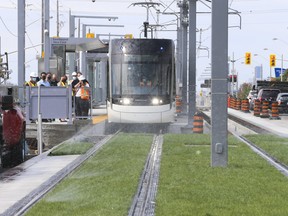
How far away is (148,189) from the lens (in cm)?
1034

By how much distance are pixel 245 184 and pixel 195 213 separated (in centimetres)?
269

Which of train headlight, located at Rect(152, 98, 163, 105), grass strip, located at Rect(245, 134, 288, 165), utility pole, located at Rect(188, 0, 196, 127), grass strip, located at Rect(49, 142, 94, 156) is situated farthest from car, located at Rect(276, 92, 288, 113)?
grass strip, located at Rect(49, 142, 94, 156)

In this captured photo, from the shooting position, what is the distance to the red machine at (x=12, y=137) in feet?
47.8

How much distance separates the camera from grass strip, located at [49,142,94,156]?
17375mm

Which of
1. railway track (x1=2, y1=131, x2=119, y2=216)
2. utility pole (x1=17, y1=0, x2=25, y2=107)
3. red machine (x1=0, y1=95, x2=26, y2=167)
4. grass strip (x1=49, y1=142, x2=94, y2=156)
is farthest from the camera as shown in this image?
utility pole (x1=17, y1=0, x2=25, y2=107)

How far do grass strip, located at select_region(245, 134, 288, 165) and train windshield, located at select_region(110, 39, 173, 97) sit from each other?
17.6 feet

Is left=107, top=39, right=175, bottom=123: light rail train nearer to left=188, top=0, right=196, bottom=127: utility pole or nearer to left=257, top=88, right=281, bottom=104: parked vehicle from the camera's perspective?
left=188, top=0, right=196, bottom=127: utility pole

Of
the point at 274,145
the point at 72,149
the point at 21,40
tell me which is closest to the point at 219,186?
the point at 72,149

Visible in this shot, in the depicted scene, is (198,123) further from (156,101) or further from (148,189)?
(148,189)

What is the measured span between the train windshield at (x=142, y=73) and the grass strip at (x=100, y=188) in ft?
32.6

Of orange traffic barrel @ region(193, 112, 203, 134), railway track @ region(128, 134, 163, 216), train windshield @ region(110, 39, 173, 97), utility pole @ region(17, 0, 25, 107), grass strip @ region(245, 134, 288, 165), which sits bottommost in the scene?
railway track @ region(128, 134, 163, 216)

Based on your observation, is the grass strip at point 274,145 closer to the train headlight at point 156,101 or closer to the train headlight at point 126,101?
the train headlight at point 156,101

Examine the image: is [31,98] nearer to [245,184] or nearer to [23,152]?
[23,152]

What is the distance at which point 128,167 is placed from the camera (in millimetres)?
13039
